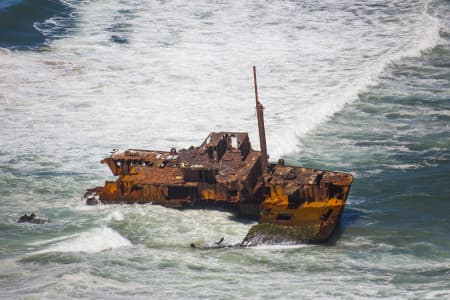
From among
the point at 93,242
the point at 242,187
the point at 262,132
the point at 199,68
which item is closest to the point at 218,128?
the point at 199,68

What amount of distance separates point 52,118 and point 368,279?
82.0ft

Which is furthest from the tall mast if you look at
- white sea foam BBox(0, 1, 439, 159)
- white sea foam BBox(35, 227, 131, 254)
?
white sea foam BBox(0, 1, 439, 159)

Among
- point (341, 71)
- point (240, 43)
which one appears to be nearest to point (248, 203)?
point (341, 71)

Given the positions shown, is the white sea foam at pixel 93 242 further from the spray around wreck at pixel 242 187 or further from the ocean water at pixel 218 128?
the spray around wreck at pixel 242 187

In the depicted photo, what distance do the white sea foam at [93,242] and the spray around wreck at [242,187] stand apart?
2.86m

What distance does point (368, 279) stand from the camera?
29734 millimetres

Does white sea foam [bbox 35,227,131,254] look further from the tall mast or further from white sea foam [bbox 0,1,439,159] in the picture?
white sea foam [bbox 0,1,439,159]

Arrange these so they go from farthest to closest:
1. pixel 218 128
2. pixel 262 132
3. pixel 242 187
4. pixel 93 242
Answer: pixel 218 128 → pixel 262 132 → pixel 242 187 → pixel 93 242

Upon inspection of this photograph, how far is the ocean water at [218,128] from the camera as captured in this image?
30.4 metres

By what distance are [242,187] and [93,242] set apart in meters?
5.89

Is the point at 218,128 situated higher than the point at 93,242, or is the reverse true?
the point at 218,128

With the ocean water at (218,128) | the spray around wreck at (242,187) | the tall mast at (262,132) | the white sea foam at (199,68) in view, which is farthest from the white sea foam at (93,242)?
the white sea foam at (199,68)

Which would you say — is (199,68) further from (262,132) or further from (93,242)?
(93,242)

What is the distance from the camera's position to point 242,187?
113 feet
